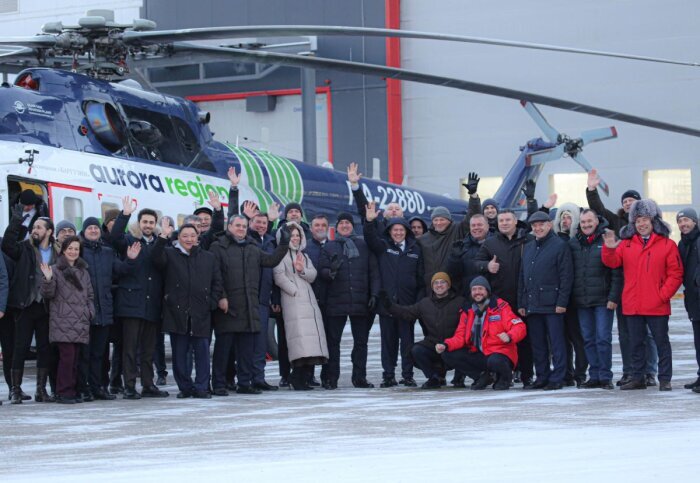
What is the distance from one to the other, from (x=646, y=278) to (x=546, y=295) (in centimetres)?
97

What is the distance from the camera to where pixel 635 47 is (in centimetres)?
3475

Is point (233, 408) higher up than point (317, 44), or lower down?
lower down

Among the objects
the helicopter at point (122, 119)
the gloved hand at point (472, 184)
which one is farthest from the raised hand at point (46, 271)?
the gloved hand at point (472, 184)

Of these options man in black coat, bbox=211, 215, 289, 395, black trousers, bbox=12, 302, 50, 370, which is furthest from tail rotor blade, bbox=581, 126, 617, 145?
black trousers, bbox=12, 302, 50, 370

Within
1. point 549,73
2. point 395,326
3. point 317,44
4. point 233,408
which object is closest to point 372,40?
point 317,44

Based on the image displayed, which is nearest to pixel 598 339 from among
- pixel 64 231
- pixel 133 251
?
pixel 133 251

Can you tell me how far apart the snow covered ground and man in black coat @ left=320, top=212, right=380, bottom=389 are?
2.37ft

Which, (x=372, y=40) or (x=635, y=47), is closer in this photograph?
(x=635, y=47)

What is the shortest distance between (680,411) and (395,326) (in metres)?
4.04

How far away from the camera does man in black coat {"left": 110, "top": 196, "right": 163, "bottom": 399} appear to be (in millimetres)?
11352

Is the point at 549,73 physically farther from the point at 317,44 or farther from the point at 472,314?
the point at 472,314

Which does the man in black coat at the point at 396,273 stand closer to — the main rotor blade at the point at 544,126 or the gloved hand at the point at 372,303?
the gloved hand at the point at 372,303

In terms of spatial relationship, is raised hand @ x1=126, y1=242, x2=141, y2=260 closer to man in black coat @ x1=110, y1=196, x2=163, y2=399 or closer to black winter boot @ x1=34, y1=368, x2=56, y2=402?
man in black coat @ x1=110, y1=196, x2=163, y2=399

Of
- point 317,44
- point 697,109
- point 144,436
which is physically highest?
point 317,44
